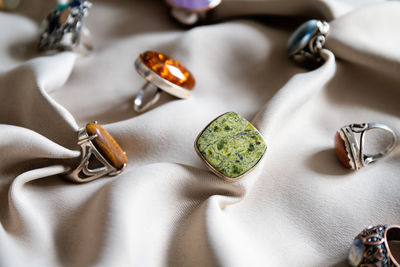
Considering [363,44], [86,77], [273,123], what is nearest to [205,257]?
[273,123]

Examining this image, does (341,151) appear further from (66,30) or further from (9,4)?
(9,4)

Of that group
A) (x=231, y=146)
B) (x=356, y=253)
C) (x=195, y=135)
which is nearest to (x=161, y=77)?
(x=195, y=135)

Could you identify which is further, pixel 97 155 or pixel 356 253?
pixel 97 155

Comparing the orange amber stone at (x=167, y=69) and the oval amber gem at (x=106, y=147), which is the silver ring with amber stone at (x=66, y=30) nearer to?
the orange amber stone at (x=167, y=69)

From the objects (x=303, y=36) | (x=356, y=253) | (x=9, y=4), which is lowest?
(x=356, y=253)

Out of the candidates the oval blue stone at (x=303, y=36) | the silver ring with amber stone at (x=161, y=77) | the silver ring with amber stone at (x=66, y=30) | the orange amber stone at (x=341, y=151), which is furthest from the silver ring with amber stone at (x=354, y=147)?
the silver ring with amber stone at (x=66, y=30)
